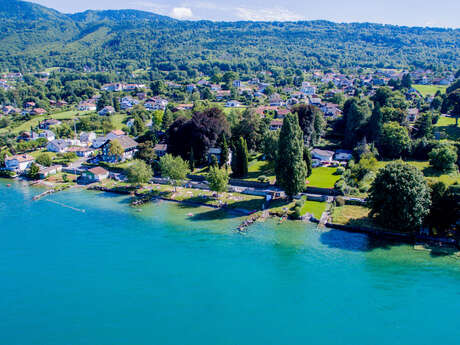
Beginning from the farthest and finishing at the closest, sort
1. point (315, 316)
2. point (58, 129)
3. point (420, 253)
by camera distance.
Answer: point (58, 129), point (420, 253), point (315, 316)

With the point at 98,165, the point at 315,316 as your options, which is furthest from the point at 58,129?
the point at 315,316

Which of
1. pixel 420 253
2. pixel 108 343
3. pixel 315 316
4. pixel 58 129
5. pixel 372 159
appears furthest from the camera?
pixel 58 129

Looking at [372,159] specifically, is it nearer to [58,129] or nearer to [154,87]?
[58,129]

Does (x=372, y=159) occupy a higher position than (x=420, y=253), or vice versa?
(x=372, y=159)

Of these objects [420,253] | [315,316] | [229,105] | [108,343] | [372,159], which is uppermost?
[229,105]

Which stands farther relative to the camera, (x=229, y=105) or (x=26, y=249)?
(x=229, y=105)

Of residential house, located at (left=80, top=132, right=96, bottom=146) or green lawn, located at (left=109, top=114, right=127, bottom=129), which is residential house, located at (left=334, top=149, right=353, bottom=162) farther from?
green lawn, located at (left=109, top=114, right=127, bottom=129)

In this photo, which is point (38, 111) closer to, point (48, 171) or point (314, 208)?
point (48, 171)
